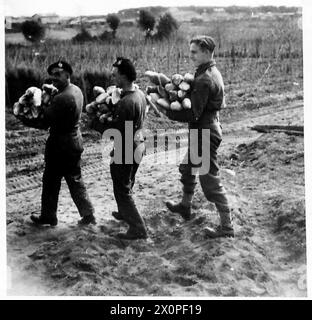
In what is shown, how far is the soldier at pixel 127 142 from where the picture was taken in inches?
222

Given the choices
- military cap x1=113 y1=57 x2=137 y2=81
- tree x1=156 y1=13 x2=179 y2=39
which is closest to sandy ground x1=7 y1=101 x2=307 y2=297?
military cap x1=113 y1=57 x2=137 y2=81

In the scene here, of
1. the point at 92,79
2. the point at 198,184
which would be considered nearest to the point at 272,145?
the point at 198,184

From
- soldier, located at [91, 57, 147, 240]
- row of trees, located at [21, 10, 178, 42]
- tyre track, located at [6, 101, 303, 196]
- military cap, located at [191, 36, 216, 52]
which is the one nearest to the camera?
soldier, located at [91, 57, 147, 240]

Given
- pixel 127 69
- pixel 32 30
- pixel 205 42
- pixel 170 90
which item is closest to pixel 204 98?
pixel 170 90

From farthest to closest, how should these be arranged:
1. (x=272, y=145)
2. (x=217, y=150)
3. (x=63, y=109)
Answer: (x=272, y=145), (x=217, y=150), (x=63, y=109)

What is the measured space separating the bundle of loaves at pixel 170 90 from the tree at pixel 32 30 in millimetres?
1323

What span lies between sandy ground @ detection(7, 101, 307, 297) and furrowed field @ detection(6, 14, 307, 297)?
0.01m

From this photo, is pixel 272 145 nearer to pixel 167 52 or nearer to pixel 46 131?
pixel 167 52

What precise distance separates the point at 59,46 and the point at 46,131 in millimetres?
899

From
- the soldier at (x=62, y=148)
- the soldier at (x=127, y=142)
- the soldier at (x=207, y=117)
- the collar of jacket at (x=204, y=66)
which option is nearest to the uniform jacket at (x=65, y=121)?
the soldier at (x=62, y=148)

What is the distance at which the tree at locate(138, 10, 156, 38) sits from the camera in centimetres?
639

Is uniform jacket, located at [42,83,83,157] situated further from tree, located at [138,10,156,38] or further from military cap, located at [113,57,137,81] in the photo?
tree, located at [138,10,156,38]

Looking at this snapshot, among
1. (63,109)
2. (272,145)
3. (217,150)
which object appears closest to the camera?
(63,109)

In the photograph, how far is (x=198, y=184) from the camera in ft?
20.8
